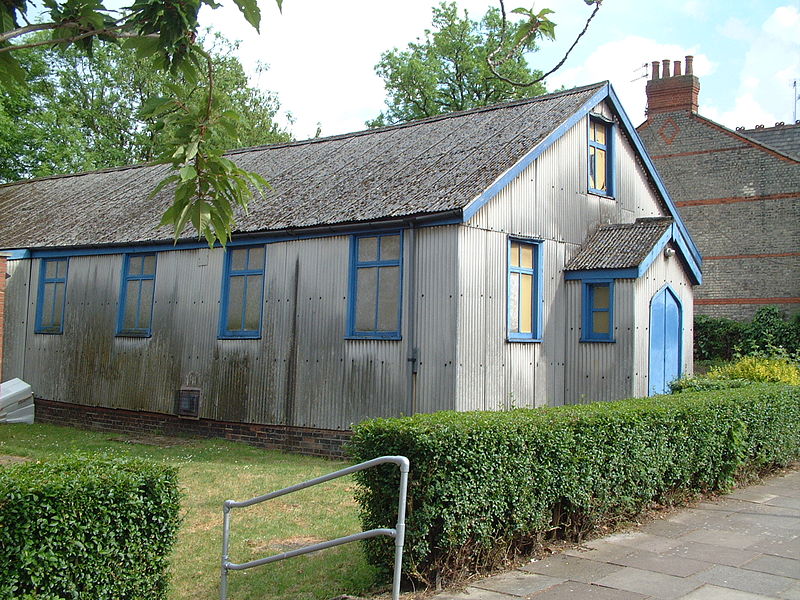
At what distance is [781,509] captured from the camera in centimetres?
1040

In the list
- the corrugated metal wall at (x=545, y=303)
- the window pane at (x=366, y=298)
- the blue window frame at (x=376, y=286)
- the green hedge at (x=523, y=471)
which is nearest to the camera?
the green hedge at (x=523, y=471)

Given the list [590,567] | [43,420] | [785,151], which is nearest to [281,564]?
[590,567]

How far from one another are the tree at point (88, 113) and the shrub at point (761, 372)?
2550 centimetres

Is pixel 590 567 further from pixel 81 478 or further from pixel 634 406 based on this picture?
pixel 81 478

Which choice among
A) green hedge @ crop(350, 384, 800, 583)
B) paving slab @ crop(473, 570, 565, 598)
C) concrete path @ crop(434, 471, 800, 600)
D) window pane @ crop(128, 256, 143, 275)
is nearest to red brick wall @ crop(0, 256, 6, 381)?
window pane @ crop(128, 256, 143, 275)

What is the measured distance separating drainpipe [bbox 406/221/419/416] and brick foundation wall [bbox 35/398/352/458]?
1605 mm

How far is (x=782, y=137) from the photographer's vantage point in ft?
105

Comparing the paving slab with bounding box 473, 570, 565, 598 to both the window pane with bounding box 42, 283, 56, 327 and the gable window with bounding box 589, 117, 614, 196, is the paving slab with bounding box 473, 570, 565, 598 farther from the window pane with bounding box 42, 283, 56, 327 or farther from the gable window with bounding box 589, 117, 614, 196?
the window pane with bounding box 42, 283, 56, 327

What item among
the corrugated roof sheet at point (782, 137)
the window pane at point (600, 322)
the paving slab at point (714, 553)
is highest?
the corrugated roof sheet at point (782, 137)

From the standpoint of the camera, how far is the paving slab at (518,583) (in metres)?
7.05

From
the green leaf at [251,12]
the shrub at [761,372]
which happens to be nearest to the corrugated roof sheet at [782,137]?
the shrub at [761,372]

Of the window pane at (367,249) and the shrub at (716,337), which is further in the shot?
the shrub at (716,337)

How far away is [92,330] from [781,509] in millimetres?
15085

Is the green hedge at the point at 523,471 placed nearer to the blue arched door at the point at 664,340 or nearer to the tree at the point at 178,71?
the tree at the point at 178,71
